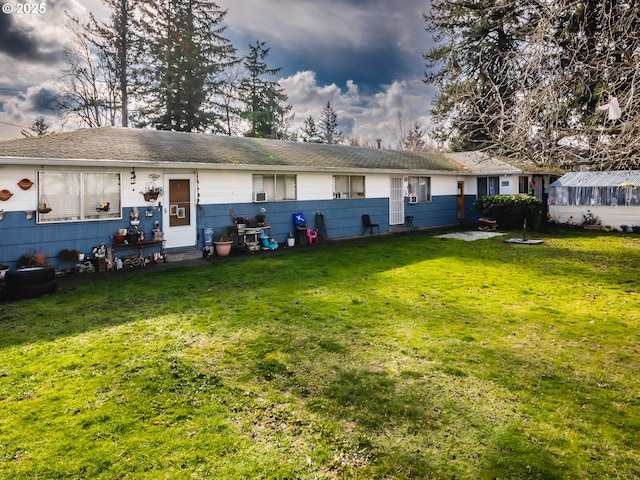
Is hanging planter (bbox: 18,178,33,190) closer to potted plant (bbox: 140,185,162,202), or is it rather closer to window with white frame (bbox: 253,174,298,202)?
potted plant (bbox: 140,185,162,202)

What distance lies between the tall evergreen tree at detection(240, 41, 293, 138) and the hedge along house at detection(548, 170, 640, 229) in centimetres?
2152

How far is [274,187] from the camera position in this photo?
41.2 feet

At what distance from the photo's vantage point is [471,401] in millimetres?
3350

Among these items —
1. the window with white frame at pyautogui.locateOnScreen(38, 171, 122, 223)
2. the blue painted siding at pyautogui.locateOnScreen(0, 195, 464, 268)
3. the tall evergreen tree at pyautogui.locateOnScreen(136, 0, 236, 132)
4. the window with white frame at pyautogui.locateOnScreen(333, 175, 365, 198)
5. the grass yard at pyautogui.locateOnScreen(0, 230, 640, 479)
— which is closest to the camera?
the grass yard at pyautogui.locateOnScreen(0, 230, 640, 479)

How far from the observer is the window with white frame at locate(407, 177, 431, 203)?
17094 mm

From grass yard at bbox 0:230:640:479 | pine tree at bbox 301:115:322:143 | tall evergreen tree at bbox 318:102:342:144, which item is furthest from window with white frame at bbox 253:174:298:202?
tall evergreen tree at bbox 318:102:342:144

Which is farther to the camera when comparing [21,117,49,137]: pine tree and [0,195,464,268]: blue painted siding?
[21,117,49,137]: pine tree

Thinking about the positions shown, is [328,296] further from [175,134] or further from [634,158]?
[175,134]

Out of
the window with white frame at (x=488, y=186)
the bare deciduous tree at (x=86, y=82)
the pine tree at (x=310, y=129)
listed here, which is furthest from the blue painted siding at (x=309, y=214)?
the pine tree at (x=310, y=129)

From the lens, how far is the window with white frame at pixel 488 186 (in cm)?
1850

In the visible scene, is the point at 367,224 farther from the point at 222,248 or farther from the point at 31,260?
the point at 31,260

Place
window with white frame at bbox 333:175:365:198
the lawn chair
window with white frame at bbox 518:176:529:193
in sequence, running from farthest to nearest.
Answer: window with white frame at bbox 518:176:529:193
the lawn chair
window with white frame at bbox 333:175:365:198

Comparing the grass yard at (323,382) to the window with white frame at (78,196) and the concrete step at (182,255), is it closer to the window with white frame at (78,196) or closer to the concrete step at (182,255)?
the window with white frame at (78,196)
